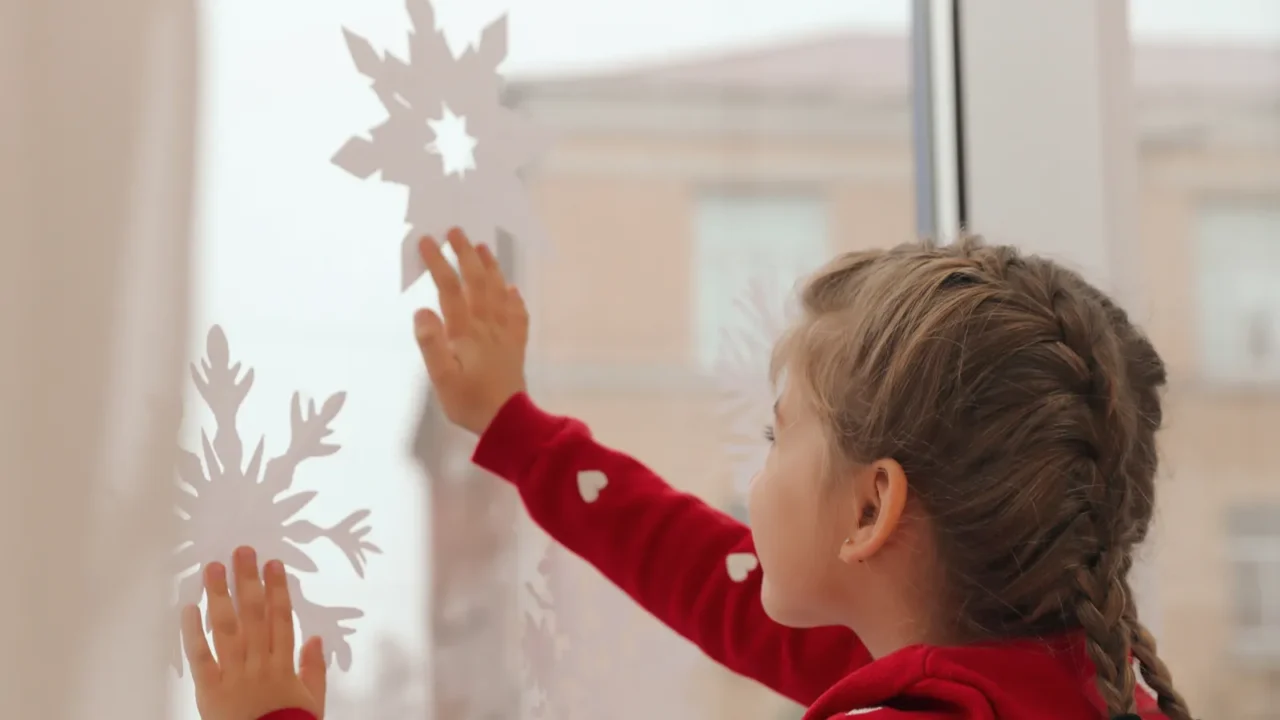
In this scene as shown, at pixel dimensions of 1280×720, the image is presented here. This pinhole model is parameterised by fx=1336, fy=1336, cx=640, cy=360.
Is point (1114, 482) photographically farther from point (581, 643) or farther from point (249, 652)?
point (249, 652)

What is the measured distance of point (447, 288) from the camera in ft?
2.58

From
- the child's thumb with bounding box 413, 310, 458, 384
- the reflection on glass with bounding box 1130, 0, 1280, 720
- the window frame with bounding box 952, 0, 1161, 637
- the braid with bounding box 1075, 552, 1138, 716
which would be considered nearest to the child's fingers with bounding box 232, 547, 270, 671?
the child's thumb with bounding box 413, 310, 458, 384

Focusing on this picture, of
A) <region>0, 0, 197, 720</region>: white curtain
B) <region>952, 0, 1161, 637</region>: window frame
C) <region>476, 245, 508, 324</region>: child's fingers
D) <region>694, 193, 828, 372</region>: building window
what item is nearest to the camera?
<region>0, 0, 197, 720</region>: white curtain

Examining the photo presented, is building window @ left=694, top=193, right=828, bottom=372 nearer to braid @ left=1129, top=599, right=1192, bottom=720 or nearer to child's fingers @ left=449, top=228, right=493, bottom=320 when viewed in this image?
child's fingers @ left=449, top=228, right=493, bottom=320

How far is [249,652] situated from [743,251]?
1.50 ft

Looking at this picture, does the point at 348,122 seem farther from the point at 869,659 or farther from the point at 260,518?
the point at 869,659

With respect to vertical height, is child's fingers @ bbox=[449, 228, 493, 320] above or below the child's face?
above

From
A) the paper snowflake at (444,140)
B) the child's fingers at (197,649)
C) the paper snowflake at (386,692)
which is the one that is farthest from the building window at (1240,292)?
the child's fingers at (197,649)

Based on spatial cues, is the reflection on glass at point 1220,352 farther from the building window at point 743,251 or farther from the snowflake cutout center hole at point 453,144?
the snowflake cutout center hole at point 453,144

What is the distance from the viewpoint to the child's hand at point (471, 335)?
2.57 ft

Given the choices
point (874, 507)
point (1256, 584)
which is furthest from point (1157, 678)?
point (1256, 584)

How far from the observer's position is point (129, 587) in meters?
0.64

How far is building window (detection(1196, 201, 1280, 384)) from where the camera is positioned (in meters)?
1.12

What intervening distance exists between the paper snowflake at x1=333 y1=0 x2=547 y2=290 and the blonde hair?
9.0 inches
